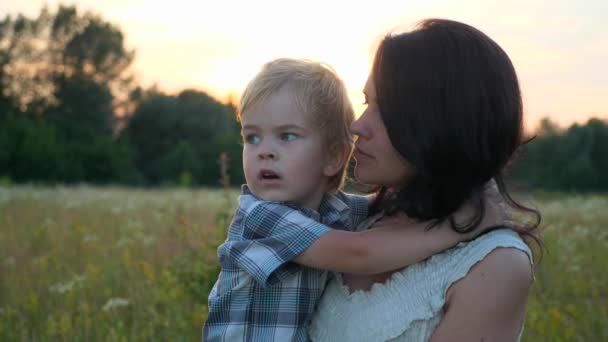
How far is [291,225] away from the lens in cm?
186

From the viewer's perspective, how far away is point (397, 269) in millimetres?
1797

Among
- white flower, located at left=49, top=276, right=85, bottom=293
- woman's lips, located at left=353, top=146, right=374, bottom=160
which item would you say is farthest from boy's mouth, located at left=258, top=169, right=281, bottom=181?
white flower, located at left=49, top=276, right=85, bottom=293

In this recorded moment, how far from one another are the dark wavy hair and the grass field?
6.73ft

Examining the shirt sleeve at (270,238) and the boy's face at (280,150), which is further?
Answer: the boy's face at (280,150)

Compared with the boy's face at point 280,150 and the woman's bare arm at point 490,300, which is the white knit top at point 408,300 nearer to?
the woman's bare arm at point 490,300

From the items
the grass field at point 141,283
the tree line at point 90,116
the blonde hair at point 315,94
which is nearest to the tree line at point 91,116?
the tree line at point 90,116

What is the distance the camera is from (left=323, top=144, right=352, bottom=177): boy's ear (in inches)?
84.9

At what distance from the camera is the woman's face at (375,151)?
5.82 feet

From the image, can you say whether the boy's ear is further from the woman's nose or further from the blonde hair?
the woman's nose

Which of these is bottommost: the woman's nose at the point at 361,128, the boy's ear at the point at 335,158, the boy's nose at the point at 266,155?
the boy's ear at the point at 335,158

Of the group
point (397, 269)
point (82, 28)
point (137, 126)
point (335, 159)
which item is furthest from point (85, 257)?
point (82, 28)

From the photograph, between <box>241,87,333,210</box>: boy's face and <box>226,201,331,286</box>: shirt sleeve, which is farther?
<box>241,87,333,210</box>: boy's face

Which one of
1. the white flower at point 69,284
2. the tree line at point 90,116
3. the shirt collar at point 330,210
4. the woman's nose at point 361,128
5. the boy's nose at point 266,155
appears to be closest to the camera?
the woman's nose at point 361,128

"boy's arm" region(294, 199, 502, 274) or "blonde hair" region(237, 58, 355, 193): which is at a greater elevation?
"blonde hair" region(237, 58, 355, 193)
